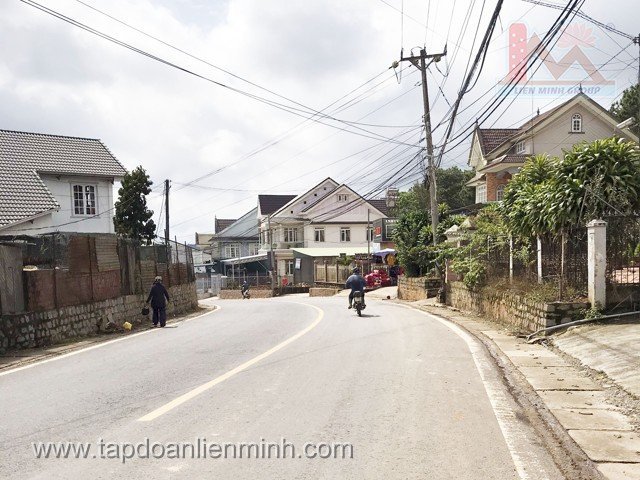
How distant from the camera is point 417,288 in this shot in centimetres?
2961

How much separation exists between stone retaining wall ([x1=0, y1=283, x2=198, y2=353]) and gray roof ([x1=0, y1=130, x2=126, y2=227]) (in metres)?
7.85

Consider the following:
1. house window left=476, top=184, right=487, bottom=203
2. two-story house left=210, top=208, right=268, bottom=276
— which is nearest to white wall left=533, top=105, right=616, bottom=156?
house window left=476, top=184, right=487, bottom=203

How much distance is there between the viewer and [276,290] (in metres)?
48.4

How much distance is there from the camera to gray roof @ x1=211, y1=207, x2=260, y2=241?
79438 millimetres

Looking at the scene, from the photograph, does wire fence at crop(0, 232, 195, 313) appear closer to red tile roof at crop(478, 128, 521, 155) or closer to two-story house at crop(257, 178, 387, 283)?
red tile roof at crop(478, 128, 521, 155)

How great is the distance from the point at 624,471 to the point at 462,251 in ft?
49.9

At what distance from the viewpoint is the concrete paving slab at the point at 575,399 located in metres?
6.88

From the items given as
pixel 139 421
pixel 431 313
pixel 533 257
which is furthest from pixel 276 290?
pixel 139 421

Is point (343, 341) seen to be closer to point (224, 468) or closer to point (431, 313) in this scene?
point (224, 468)

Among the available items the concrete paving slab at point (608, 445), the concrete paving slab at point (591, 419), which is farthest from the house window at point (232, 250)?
the concrete paving slab at point (608, 445)

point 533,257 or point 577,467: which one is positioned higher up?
point 533,257

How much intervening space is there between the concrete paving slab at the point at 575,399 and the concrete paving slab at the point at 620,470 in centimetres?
191

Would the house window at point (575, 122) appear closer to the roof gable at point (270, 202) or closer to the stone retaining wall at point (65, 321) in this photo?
the stone retaining wall at point (65, 321)

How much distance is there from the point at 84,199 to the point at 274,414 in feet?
83.8
